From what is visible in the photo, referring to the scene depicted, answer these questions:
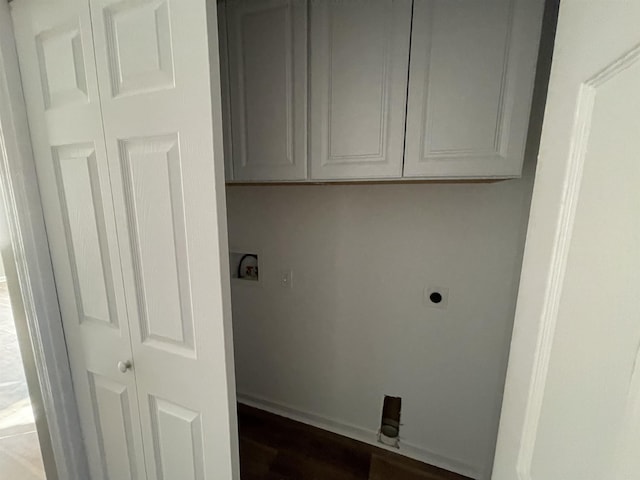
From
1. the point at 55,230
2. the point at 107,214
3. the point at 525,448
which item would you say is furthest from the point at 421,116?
the point at 55,230

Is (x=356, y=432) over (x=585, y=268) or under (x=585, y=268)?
under

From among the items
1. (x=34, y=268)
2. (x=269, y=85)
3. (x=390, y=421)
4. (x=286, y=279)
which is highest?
(x=269, y=85)

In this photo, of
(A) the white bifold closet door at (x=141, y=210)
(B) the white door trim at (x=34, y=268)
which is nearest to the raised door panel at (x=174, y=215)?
(A) the white bifold closet door at (x=141, y=210)

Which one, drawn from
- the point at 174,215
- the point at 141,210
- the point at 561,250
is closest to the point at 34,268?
the point at 141,210

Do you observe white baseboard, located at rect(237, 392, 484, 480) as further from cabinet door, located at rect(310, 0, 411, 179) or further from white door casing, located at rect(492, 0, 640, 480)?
cabinet door, located at rect(310, 0, 411, 179)

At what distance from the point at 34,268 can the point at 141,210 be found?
0.54 metres

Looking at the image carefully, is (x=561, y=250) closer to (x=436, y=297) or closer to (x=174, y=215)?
(x=174, y=215)

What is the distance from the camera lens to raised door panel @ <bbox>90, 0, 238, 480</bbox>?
625mm

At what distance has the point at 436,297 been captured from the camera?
138 centimetres

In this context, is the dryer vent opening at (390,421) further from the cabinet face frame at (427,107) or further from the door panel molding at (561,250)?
the cabinet face frame at (427,107)

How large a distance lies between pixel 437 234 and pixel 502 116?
58 centimetres

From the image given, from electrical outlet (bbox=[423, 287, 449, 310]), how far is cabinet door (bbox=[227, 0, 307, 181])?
879mm

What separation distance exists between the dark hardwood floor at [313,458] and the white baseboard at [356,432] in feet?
0.08

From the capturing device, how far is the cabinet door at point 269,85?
1.07 meters
